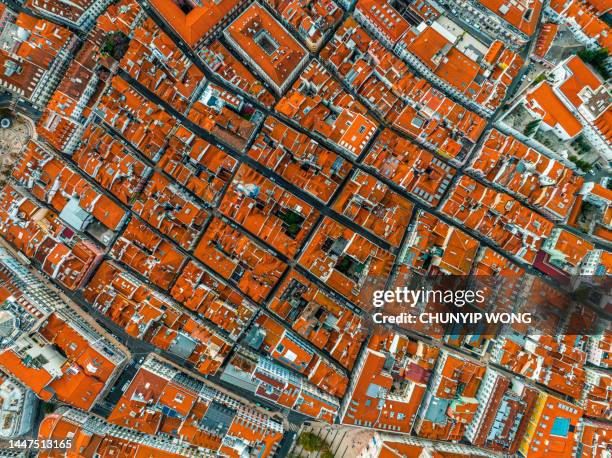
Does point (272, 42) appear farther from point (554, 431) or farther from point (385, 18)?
point (554, 431)

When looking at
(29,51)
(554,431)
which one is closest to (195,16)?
(29,51)


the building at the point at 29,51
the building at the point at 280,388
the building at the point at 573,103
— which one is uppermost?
the building at the point at 573,103

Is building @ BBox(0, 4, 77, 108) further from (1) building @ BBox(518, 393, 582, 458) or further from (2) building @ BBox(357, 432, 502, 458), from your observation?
(1) building @ BBox(518, 393, 582, 458)

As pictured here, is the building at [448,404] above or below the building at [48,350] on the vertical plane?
above

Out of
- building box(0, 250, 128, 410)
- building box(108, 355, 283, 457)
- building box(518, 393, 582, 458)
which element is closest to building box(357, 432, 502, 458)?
building box(518, 393, 582, 458)

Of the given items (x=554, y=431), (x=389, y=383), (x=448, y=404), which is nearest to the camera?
(x=389, y=383)

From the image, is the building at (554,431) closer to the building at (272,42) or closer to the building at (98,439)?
the building at (98,439)

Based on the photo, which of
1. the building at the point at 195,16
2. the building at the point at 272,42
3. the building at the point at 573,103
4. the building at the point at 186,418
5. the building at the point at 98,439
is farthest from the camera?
the building at the point at 272,42

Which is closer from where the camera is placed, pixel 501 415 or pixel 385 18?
pixel 385 18

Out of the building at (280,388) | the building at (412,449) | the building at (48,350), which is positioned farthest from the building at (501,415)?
the building at (48,350)

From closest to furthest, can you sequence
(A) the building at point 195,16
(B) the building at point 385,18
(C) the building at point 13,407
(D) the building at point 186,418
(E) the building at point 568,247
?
(C) the building at point 13,407 → (D) the building at point 186,418 → (A) the building at point 195,16 → (B) the building at point 385,18 → (E) the building at point 568,247

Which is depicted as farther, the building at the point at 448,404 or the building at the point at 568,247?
the building at the point at 448,404

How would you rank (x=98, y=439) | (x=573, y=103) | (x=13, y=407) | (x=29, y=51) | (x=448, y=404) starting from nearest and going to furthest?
(x=98, y=439)
(x=13, y=407)
(x=573, y=103)
(x=29, y=51)
(x=448, y=404)

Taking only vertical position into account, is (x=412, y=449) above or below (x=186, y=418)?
above
